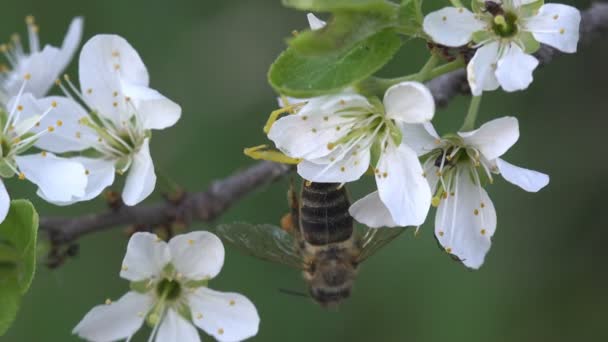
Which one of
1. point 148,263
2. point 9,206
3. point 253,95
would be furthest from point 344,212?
point 253,95

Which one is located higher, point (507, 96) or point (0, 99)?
point (0, 99)

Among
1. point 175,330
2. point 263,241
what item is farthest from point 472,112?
point 175,330

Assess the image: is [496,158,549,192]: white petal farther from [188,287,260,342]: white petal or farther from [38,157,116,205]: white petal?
Answer: [38,157,116,205]: white petal

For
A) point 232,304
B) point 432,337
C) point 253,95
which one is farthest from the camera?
point 253,95

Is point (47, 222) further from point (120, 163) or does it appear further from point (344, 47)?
point (344, 47)

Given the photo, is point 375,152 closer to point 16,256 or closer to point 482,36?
point 482,36
